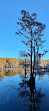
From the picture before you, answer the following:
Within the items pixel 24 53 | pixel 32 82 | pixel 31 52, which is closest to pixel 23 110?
pixel 32 82

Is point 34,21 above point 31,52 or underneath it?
above

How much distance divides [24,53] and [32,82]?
26.4 ft

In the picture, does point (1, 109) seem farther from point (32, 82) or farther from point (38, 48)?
point (38, 48)

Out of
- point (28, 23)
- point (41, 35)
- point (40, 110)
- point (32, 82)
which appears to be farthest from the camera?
point (41, 35)

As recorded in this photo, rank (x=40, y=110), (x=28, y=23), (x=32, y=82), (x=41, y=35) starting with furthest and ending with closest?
(x=41, y=35)
(x=28, y=23)
(x=32, y=82)
(x=40, y=110)

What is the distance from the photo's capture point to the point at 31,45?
22.7m

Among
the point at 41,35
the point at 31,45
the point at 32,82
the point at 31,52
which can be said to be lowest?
the point at 32,82

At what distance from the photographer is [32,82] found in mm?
18750

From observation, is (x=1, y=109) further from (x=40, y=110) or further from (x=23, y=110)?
(x=40, y=110)

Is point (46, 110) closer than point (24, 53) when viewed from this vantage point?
Yes

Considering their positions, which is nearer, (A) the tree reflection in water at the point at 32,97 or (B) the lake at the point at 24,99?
(B) the lake at the point at 24,99

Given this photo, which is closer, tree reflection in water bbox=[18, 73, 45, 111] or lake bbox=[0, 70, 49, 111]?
lake bbox=[0, 70, 49, 111]

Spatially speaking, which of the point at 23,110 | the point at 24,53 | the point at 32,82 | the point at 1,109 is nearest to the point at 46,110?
the point at 23,110

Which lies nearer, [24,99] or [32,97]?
[24,99]
